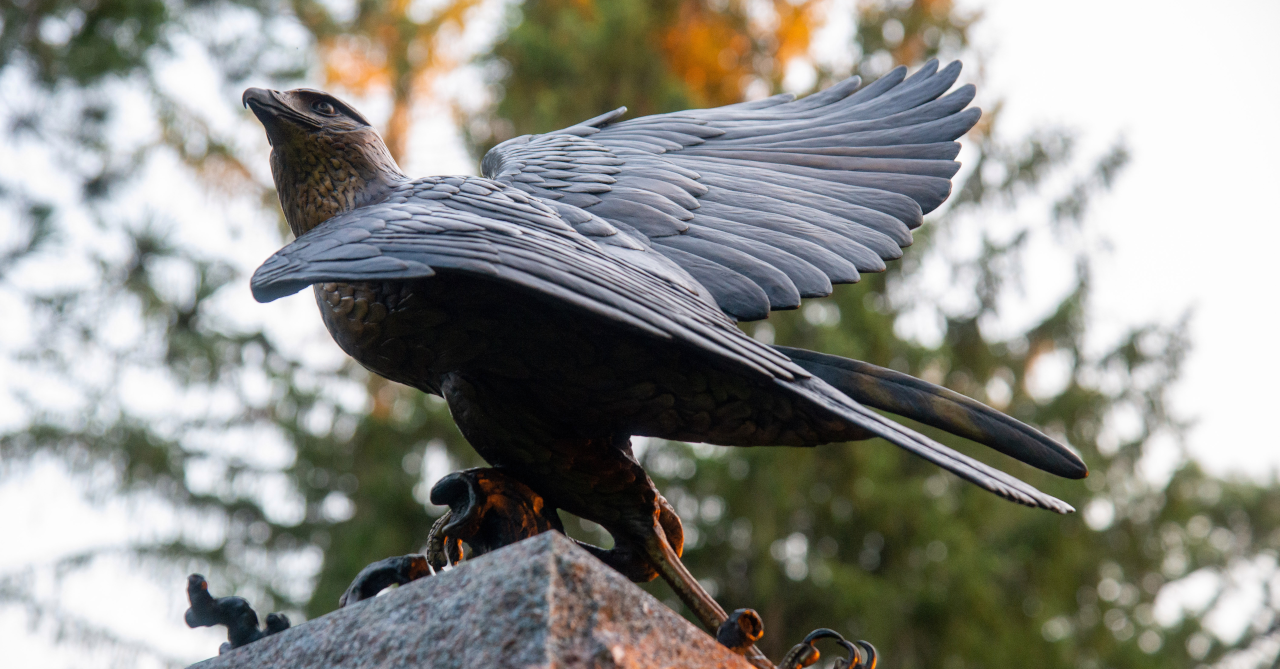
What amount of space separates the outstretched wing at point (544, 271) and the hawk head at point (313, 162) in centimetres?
23

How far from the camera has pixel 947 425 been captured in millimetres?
1646

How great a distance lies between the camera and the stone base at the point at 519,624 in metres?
1.30

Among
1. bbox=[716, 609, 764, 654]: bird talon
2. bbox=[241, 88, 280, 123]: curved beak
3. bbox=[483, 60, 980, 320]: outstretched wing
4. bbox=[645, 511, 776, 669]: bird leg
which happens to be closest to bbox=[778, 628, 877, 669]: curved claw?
bbox=[645, 511, 776, 669]: bird leg

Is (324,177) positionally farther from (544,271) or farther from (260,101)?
(544,271)

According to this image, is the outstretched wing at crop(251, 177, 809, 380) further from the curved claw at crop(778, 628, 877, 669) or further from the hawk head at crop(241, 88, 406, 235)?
the curved claw at crop(778, 628, 877, 669)

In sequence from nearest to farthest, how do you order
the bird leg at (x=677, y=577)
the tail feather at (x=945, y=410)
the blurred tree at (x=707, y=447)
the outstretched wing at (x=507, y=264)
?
the outstretched wing at (x=507, y=264) < the tail feather at (x=945, y=410) < the bird leg at (x=677, y=577) < the blurred tree at (x=707, y=447)

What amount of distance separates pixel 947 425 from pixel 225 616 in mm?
1281

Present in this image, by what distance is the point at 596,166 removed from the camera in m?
2.20

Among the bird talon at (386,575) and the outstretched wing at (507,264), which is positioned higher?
the outstretched wing at (507,264)

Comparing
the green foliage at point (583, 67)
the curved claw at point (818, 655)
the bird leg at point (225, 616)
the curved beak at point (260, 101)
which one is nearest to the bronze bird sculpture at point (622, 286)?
the curved beak at point (260, 101)

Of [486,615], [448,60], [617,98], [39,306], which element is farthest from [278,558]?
[486,615]

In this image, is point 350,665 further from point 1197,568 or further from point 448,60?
point 1197,568

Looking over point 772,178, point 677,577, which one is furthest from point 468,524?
point 772,178

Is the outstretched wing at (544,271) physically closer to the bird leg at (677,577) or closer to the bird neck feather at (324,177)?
the bird neck feather at (324,177)
